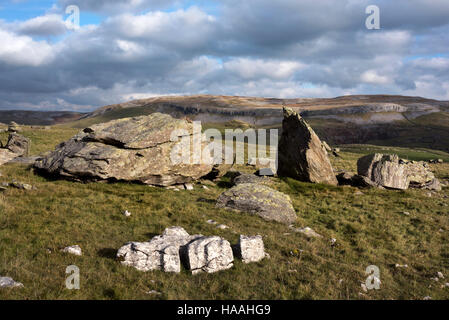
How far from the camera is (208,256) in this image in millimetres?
11273

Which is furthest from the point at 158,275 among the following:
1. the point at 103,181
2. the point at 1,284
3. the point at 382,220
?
the point at 382,220

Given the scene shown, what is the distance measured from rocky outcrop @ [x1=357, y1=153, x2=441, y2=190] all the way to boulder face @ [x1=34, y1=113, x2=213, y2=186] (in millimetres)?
19510

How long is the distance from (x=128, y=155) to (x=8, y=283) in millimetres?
16239

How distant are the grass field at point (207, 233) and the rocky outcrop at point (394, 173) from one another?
6.28 metres

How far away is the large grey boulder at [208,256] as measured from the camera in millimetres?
11102

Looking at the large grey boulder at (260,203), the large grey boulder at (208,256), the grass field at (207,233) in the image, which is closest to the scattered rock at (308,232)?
the grass field at (207,233)

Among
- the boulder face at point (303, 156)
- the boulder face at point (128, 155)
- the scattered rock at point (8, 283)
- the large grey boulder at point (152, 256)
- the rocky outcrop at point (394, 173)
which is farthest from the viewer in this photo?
the rocky outcrop at point (394, 173)

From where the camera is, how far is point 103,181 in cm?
2395

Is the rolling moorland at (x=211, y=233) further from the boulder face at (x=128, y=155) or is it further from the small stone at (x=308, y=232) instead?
the boulder face at (x=128, y=155)

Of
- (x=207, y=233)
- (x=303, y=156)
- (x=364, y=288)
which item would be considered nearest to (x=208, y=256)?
(x=207, y=233)

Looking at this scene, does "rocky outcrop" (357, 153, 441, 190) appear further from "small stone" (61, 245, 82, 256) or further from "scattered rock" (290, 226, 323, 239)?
"small stone" (61, 245, 82, 256)

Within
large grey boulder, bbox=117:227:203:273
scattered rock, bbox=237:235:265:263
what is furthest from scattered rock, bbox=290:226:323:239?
large grey boulder, bbox=117:227:203:273

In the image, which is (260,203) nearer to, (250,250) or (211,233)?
(211,233)

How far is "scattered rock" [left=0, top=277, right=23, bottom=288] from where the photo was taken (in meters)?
8.88
